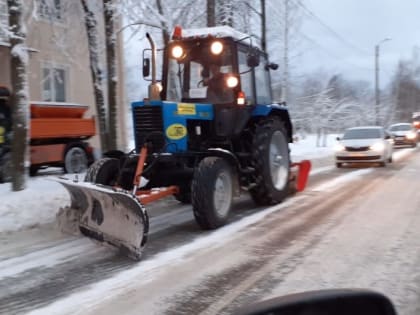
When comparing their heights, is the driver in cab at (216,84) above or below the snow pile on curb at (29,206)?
above

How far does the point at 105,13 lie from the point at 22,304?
8530 mm

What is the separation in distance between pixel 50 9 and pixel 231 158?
8.37 metres

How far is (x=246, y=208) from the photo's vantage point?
28.7 feet

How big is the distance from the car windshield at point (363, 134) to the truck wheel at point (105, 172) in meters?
12.1

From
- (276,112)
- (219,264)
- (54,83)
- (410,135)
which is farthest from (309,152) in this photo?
(219,264)

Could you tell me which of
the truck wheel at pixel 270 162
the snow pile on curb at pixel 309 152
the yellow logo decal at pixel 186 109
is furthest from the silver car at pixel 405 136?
the yellow logo decal at pixel 186 109

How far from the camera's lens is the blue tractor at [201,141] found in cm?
667

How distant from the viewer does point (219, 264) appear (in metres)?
5.35

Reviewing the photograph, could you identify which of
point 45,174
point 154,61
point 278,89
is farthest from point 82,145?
point 278,89

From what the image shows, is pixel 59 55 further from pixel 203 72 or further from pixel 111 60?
pixel 203 72

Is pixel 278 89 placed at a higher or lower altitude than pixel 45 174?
higher

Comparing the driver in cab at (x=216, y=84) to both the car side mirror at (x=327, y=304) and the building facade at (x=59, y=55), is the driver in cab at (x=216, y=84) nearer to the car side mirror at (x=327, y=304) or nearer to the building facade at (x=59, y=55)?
the building facade at (x=59, y=55)

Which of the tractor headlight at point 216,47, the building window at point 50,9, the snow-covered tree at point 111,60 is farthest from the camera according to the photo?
the building window at point 50,9

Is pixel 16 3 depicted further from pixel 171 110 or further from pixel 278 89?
pixel 278 89
